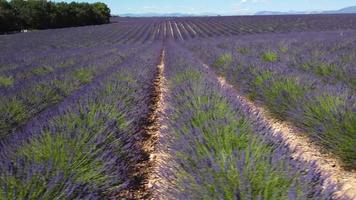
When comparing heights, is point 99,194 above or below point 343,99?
below

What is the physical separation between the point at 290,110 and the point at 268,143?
245 centimetres

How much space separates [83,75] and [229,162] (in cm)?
628

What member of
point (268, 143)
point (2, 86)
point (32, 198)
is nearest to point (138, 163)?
point (268, 143)

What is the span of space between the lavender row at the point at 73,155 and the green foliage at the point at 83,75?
128 inches

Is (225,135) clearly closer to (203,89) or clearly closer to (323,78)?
(203,89)

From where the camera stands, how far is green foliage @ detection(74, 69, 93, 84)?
7990 mm

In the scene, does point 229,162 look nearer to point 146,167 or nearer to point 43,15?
point 146,167

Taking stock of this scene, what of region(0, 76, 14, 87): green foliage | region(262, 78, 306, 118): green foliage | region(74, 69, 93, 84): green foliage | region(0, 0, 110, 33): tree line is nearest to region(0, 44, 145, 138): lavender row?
region(74, 69, 93, 84): green foliage

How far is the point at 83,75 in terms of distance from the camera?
8414mm

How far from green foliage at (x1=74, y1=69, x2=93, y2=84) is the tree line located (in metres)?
39.3

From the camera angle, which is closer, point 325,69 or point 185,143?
point 185,143

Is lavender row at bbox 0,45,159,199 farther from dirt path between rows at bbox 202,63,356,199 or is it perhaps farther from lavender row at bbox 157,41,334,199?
dirt path between rows at bbox 202,63,356,199

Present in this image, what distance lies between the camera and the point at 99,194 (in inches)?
109

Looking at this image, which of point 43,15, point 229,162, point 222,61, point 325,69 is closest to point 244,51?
point 222,61
